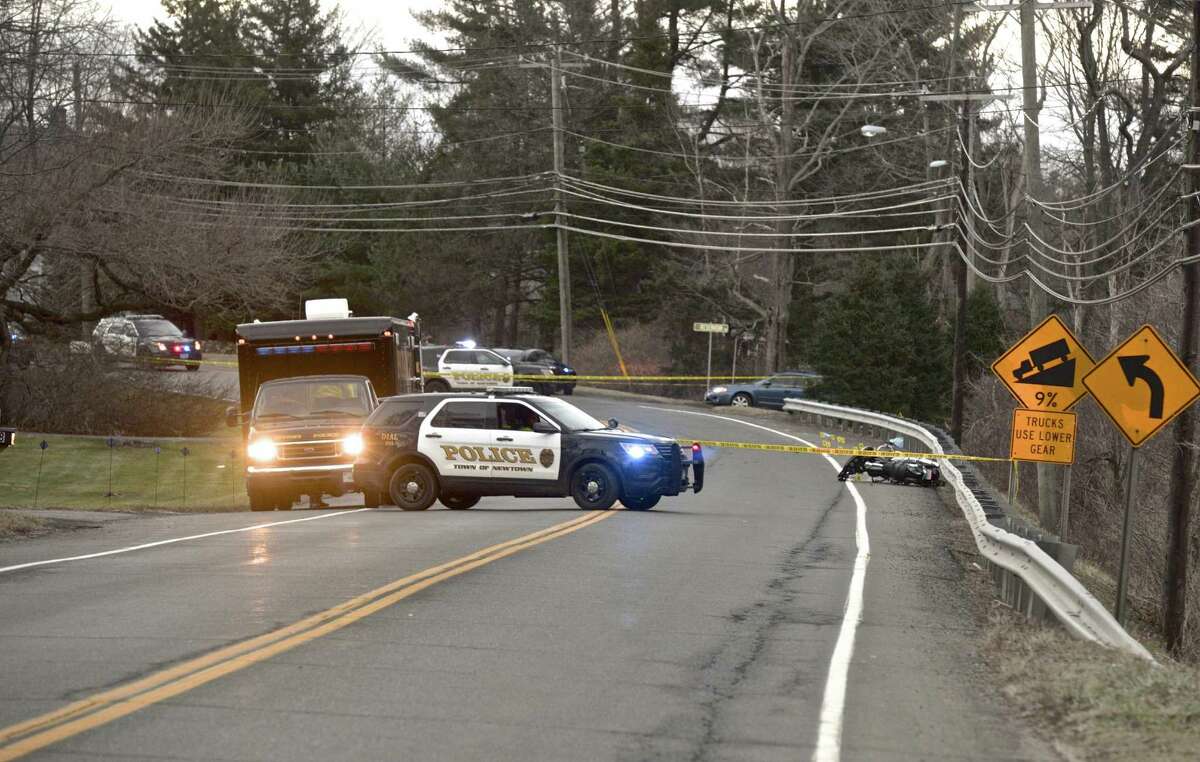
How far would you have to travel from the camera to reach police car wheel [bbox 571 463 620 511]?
21594 mm

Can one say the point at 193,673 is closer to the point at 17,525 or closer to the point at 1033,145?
the point at 17,525

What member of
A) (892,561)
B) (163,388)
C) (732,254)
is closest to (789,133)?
(732,254)

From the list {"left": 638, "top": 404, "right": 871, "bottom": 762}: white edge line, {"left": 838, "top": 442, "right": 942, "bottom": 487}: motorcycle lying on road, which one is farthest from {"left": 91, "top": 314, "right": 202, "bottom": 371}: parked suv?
{"left": 638, "top": 404, "right": 871, "bottom": 762}: white edge line

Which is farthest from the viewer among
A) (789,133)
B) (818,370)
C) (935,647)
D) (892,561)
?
(789,133)

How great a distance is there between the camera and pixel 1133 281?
4306 cm

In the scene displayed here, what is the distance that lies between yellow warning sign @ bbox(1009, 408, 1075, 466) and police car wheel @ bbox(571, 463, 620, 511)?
18.4ft

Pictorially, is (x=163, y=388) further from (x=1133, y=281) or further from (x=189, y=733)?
(x=189, y=733)

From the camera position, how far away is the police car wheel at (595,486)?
21594 mm

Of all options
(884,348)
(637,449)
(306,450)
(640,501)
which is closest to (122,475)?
(306,450)

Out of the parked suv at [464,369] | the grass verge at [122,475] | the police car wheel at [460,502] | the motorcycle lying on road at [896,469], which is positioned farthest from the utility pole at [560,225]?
the police car wheel at [460,502]

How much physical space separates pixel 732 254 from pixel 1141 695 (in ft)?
181

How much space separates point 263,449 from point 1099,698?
16.7m

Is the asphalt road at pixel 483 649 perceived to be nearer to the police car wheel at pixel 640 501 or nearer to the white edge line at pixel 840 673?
the white edge line at pixel 840 673

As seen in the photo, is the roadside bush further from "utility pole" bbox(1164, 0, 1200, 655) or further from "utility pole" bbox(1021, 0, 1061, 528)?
"utility pole" bbox(1164, 0, 1200, 655)
